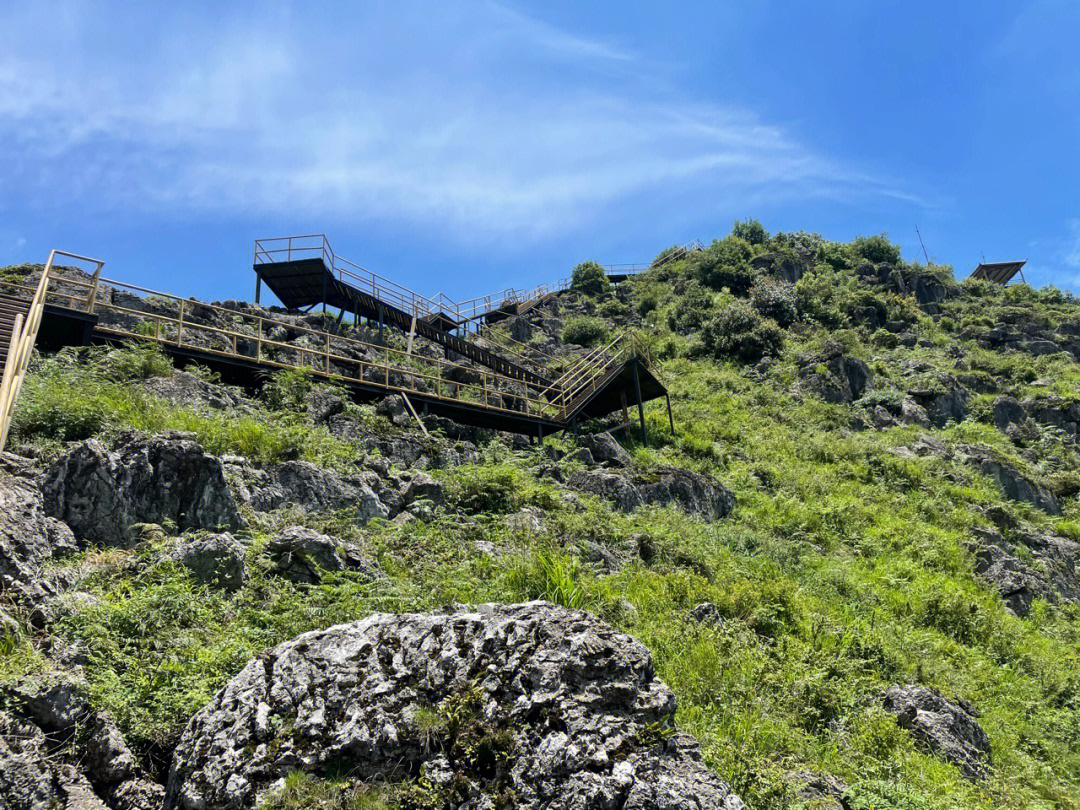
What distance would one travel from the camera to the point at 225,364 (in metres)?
18.3

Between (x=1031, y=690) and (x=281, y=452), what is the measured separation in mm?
12908

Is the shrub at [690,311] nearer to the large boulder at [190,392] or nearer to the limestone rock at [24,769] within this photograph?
the large boulder at [190,392]

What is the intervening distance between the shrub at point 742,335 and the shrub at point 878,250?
22.2 metres

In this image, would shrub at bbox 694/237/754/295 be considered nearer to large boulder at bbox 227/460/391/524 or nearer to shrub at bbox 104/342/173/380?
shrub at bbox 104/342/173/380

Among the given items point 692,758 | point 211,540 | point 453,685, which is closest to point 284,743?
point 453,685

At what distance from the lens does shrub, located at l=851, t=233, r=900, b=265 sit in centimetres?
5697

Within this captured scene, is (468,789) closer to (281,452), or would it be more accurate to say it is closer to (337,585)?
(337,585)

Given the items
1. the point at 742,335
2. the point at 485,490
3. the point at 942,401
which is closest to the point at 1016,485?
the point at 942,401

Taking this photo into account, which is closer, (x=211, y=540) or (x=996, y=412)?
(x=211, y=540)

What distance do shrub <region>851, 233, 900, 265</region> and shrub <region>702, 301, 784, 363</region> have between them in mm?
22154

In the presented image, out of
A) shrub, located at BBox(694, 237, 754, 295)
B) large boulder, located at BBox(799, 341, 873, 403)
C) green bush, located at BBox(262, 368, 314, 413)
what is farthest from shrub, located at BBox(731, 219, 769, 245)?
green bush, located at BBox(262, 368, 314, 413)

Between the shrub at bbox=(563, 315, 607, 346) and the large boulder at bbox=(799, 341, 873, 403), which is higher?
the shrub at bbox=(563, 315, 607, 346)

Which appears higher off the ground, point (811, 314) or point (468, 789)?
point (811, 314)

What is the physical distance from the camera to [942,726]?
9656 millimetres
